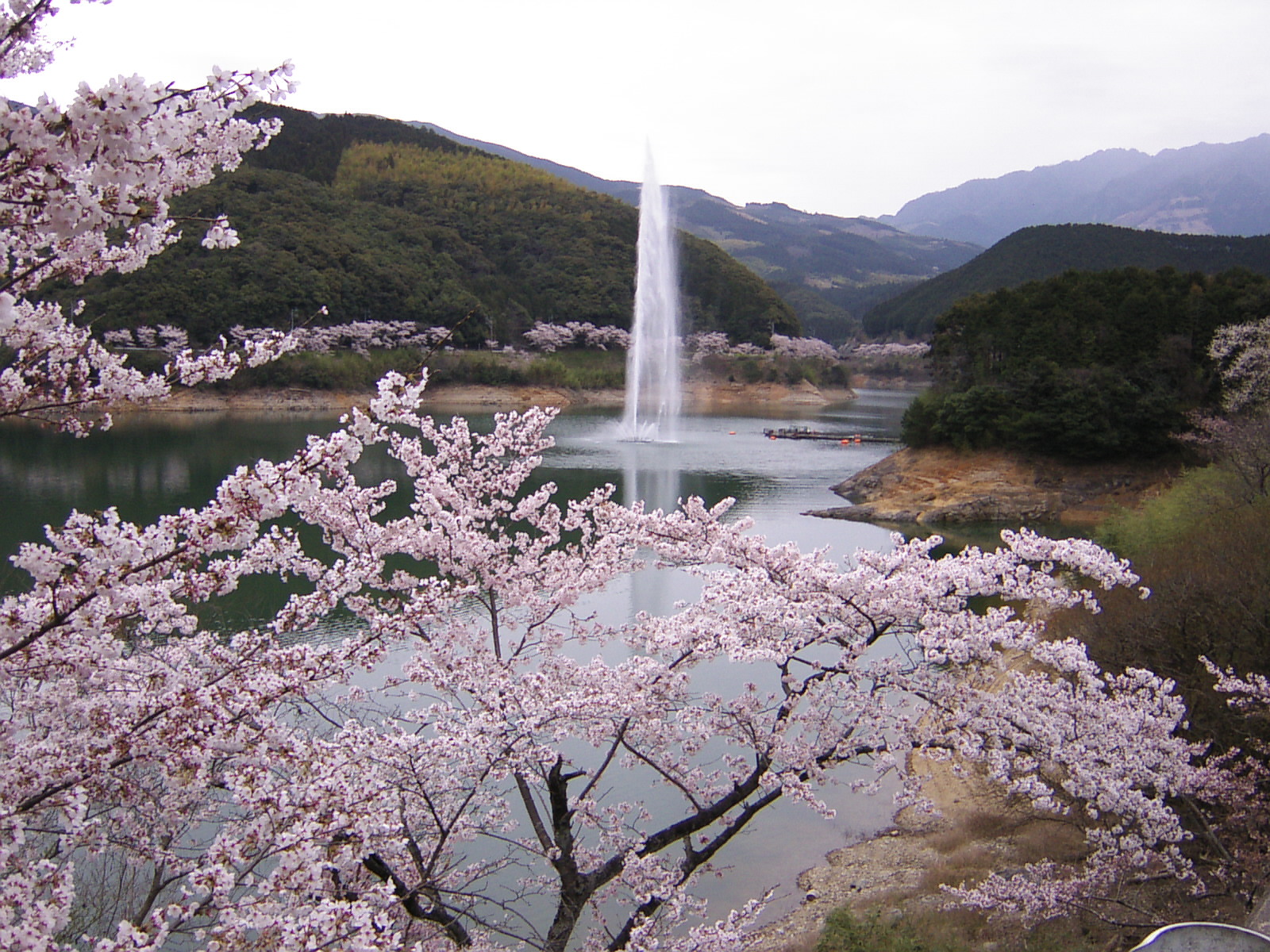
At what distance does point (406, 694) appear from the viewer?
572 centimetres

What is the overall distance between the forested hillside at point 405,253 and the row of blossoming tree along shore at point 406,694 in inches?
1861

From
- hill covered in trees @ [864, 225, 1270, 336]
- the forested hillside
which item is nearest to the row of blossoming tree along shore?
the forested hillside

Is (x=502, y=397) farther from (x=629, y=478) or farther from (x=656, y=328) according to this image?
(x=629, y=478)

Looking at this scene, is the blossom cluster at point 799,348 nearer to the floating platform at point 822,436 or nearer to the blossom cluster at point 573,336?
the blossom cluster at point 573,336

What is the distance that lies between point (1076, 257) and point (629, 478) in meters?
58.6

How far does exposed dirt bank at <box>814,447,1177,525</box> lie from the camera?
24.4 m

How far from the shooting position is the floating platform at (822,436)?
40.8 metres

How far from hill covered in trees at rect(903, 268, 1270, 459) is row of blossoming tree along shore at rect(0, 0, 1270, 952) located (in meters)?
20.9

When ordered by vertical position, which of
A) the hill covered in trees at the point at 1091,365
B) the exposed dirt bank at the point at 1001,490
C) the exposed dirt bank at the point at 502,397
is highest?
the hill covered in trees at the point at 1091,365

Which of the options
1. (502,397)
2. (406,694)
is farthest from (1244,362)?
(502,397)

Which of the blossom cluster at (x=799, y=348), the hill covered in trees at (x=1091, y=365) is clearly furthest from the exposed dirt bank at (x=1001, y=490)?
the blossom cluster at (x=799, y=348)

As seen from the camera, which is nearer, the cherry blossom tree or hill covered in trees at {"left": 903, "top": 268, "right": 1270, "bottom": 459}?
the cherry blossom tree

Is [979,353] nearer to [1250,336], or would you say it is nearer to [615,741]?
[1250,336]

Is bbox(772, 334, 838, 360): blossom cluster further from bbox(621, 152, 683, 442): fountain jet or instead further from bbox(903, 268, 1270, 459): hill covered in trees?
bbox(903, 268, 1270, 459): hill covered in trees
